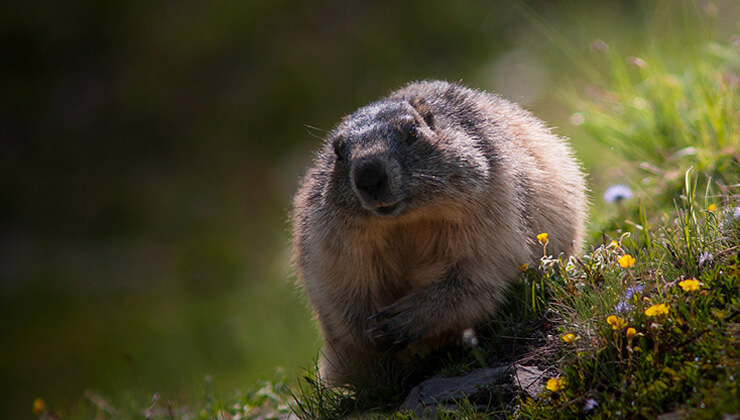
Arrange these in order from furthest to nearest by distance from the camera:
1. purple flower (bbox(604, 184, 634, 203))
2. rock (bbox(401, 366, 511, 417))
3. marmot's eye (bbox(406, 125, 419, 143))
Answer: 1. purple flower (bbox(604, 184, 634, 203))
2. marmot's eye (bbox(406, 125, 419, 143))
3. rock (bbox(401, 366, 511, 417))

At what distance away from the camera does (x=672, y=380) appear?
344 centimetres

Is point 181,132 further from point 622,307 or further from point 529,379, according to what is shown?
point 622,307

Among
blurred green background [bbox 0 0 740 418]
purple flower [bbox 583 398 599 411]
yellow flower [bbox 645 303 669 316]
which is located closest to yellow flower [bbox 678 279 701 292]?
yellow flower [bbox 645 303 669 316]

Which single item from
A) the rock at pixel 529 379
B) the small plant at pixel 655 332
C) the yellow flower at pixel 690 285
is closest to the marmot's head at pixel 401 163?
the small plant at pixel 655 332

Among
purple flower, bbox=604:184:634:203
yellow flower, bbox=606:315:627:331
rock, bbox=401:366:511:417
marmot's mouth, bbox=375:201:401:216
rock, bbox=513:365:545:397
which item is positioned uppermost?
marmot's mouth, bbox=375:201:401:216

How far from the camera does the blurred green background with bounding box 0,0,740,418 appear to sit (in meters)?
12.4

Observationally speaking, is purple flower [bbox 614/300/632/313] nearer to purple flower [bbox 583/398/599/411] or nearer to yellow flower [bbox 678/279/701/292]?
yellow flower [bbox 678/279/701/292]

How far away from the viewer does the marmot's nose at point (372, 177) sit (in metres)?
4.58

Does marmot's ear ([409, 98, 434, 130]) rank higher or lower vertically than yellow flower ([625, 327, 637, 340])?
higher

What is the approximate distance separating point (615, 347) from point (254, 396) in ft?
10.8

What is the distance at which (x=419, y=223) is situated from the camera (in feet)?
16.5

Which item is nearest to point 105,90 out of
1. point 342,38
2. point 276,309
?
point 342,38

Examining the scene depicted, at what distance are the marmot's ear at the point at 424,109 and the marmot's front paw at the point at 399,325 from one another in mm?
1342

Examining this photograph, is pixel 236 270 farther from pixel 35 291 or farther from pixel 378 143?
pixel 378 143
